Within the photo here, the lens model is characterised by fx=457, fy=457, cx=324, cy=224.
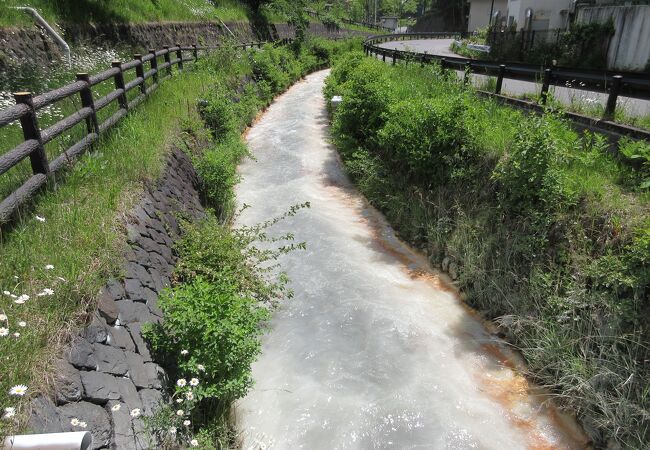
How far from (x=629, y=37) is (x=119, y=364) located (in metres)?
19.1

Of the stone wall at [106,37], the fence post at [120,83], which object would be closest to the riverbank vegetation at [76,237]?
the fence post at [120,83]

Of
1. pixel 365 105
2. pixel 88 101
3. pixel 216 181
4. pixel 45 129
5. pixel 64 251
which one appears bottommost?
pixel 216 181

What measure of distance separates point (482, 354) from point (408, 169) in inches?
191

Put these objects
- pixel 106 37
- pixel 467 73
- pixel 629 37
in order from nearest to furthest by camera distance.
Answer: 1. pixel 467 73
2. pixel 106 37
3. pixel 629 37

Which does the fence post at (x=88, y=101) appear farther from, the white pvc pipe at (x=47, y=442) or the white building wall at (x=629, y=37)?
the white building wall at (x=629, y=37)

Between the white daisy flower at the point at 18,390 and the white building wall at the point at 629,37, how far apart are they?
18701mm

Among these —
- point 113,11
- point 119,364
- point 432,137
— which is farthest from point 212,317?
point 113,11

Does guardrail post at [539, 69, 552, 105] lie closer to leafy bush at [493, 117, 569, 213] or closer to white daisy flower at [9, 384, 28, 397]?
leafy bush at [493, 117, 569, 213]

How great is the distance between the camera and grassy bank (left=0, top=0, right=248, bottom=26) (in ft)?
36.1

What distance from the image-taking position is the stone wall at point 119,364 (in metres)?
3.23

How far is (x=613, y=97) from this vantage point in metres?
6.93

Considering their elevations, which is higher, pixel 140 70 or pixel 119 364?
pixel 140 70

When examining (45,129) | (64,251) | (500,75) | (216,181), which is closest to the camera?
(64,251)

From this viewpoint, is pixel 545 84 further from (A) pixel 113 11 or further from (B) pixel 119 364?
(A) pixel 113 11
